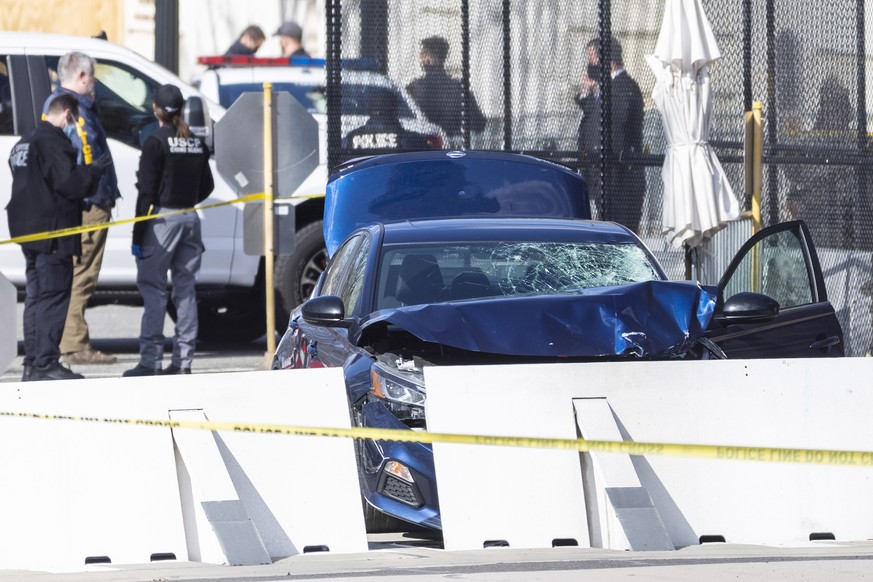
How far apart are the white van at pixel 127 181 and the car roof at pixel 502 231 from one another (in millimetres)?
4851

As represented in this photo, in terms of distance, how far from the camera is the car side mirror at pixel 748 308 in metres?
7.18

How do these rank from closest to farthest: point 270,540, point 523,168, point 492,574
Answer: point 492,574, point 270,540, point 523,168

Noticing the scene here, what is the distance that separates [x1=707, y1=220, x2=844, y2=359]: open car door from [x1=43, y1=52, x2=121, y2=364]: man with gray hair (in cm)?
526

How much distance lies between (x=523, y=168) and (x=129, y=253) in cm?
391

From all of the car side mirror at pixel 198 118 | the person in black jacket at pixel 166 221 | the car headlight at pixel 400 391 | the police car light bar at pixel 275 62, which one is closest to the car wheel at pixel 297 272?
the car side mirror at pixel 198 118

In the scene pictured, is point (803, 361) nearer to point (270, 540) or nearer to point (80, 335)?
point (270, 540)

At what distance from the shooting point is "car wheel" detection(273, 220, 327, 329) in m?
13.1

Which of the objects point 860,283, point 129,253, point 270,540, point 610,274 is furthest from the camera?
point 129,253

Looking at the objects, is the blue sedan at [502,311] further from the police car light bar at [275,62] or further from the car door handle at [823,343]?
the police car light bar at [275,62]

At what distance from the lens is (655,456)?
6.25 meters

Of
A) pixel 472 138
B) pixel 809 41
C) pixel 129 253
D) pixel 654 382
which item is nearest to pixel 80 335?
pixel 129 253

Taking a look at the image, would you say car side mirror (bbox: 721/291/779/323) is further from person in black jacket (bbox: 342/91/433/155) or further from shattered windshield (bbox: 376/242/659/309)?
person in black jacket (bbox: 342/91/433/155)

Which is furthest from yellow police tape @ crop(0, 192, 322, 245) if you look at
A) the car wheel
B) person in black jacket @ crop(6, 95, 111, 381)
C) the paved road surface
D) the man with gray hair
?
the paved road surface

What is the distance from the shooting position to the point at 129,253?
1288 cm
